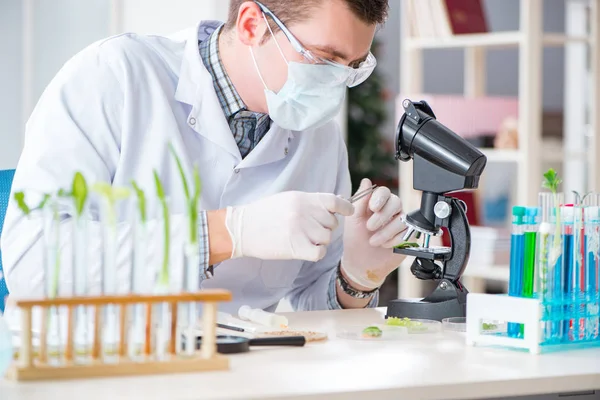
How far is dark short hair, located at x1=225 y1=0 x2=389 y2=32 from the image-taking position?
1.73m

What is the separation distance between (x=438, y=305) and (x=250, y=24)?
0.71 metres

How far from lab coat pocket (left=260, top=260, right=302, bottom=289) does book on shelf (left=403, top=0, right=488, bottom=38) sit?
2.04 meters

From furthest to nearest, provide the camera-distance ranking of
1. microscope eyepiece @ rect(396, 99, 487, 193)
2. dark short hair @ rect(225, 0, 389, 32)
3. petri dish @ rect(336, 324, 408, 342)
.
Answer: dark short hair @ rect(225, 0, 389, 32) < microscope eyepiece @ rect(396, 99, 487, 193) < petri dish @ rect(336, 324, 408, 342)

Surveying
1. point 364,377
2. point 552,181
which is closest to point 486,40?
point 552,181

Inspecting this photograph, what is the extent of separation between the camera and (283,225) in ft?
4.92

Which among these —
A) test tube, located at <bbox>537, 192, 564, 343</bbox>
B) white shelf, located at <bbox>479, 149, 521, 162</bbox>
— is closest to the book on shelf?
white shelf, located at <bbox>479, 149, 521, 162</bbox>

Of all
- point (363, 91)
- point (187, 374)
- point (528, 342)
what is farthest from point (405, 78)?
point (187, 374)

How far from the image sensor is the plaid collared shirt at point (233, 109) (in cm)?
191

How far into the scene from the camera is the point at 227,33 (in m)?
1.94

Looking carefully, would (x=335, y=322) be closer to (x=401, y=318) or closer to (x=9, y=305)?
(x=401, y=318)

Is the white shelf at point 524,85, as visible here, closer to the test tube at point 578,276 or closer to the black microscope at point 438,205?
the black microscope at point 438,205

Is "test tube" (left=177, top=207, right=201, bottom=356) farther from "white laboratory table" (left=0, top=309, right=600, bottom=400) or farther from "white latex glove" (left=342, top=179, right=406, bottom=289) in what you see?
"white latex glove" (left=342, top=179, right=406, bottom=289)

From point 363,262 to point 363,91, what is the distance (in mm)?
4056

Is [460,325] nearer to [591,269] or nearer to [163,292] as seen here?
[591,269]
